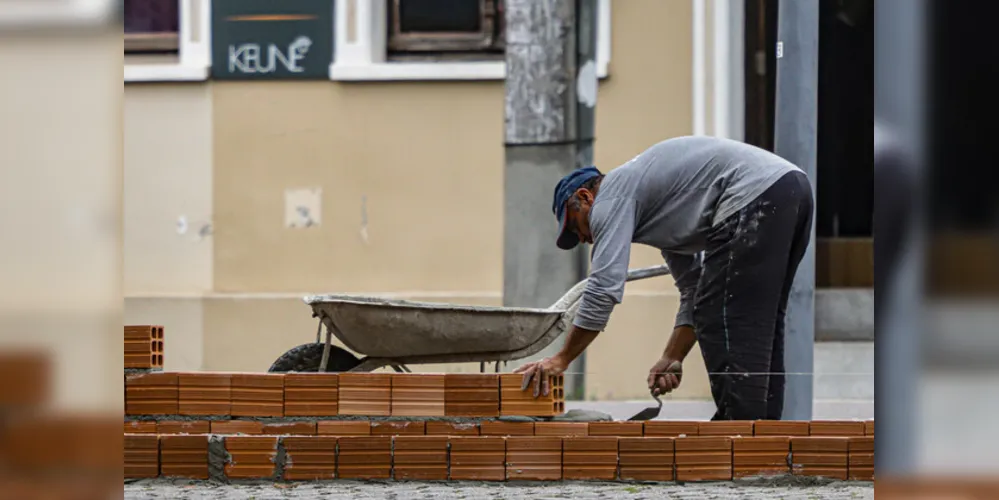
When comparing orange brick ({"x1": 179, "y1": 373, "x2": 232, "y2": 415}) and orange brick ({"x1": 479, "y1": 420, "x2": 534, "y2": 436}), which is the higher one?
orange brick ({"x1": 179, "y1": 373, "x2": 232, "y2": 415})

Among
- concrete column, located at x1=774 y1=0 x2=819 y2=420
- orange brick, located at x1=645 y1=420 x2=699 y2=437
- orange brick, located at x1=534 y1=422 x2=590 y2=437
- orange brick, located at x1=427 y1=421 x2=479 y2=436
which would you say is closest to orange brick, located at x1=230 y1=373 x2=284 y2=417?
orange brick, located at x1=427 y1=421 x2=479 y2=436

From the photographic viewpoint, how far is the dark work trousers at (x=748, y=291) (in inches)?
175

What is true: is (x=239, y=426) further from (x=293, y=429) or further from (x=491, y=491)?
(x=491, y=491)

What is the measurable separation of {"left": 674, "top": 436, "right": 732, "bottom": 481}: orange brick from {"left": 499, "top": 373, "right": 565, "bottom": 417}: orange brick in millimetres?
411

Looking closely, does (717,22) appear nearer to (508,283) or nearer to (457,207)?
(457,207)

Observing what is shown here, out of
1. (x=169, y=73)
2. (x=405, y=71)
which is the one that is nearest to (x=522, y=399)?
(x=405, y=71)

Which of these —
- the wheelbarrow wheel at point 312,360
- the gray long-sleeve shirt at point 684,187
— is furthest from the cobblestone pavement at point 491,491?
the gray long-sleeve shirt at point 684,187

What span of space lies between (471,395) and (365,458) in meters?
0.39

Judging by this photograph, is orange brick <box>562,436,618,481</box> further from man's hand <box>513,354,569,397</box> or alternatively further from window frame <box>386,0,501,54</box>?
window frame <box>386,0,501,54</box>

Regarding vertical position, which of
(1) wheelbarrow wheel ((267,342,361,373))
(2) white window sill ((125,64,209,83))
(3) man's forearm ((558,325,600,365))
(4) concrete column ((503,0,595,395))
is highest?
(2) white window sill ((125,64,209,83))

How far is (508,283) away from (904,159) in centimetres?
430

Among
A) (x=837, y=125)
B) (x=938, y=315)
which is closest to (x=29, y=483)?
(x=938, y=315)

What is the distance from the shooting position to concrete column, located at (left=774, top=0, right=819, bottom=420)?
18.1 ft

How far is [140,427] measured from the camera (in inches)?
179
